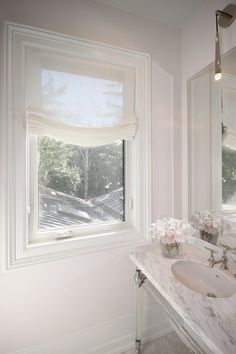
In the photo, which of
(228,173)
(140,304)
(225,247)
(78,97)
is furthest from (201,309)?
(78,97)

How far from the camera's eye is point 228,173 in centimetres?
123

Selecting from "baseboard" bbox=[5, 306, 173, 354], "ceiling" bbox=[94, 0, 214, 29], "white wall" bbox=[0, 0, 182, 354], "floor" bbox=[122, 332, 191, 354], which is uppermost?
"ceiling" bbox=[94, 0, 214, 29]

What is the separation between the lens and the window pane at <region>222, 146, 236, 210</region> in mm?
1194

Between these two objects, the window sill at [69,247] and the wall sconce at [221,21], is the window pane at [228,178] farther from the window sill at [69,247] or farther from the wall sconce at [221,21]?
the window sill at [69,247]

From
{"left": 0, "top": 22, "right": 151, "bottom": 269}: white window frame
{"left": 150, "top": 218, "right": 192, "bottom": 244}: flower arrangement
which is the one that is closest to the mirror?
{"left": 150, "top": 218, "right": 192, "bottom": 244}: flower arrangement

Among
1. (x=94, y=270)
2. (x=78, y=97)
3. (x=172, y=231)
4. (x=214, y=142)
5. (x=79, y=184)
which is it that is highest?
(x=78, y=97)

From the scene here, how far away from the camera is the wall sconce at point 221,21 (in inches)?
45.2

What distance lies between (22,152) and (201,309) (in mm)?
1229

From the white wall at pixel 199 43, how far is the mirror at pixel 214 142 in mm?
47

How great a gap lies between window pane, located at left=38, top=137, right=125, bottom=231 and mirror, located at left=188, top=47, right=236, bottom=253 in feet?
1.90

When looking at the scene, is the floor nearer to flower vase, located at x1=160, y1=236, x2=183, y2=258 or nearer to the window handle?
flower vase, located at x1=160, y1=236, x2=183, y2=258

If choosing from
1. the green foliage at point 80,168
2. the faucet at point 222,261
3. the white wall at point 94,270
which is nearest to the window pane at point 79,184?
the green foliage at point 80,168

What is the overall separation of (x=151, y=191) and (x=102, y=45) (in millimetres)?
1105

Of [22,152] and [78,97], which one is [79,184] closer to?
[22,152]
